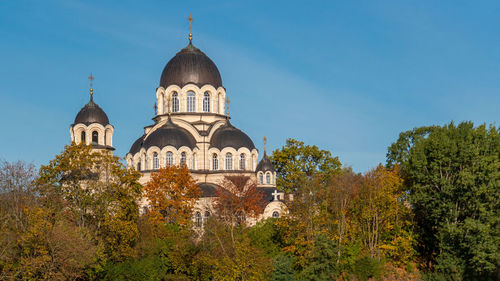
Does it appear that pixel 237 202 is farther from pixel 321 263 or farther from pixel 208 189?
pixel 321 263

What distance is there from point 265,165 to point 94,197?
977 inches

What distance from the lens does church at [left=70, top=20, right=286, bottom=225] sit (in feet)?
189

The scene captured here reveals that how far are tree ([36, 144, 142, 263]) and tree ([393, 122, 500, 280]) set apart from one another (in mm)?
16221

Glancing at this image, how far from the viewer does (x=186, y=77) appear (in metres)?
63.0

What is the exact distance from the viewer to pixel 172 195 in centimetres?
5025

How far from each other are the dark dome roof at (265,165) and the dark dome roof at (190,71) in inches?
329

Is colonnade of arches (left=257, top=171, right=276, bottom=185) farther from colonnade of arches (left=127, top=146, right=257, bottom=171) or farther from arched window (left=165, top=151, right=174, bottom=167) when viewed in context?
arched window (left=165, top=151, right=174, bottom=167)

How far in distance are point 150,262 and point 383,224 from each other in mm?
13912

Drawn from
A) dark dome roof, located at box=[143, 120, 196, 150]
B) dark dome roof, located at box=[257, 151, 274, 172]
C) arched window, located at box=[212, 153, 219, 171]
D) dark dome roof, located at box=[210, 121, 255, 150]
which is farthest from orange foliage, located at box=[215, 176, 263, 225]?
dark dome roof, located at box=[210, 121, 255, 150]

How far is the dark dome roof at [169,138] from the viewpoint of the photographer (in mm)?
57750

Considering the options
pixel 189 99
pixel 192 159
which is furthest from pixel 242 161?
pixel 189 99

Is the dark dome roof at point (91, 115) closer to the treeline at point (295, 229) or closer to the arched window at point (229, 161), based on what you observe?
the arched window at point (229, 161)

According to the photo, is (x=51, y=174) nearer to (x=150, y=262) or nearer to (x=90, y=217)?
(x=90, y=217)

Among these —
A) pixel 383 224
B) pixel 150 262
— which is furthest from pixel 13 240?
pixel 383 224
